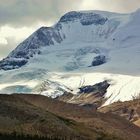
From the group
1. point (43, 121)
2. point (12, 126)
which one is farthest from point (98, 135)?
point (12, 126)

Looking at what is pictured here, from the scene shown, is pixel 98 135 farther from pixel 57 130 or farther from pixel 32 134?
pixel 32 134

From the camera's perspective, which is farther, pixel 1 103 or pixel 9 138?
pixel 1 103

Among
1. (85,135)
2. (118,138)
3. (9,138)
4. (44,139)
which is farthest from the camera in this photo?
(118,138)

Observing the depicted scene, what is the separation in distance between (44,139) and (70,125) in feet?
115

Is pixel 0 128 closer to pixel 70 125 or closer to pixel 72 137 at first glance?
pixel 72 137

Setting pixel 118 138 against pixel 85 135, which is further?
pixel 118 138

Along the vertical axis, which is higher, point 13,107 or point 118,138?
point 13,107

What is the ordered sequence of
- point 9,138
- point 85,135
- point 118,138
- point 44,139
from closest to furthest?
point 9,138, point 44,139, point 85,135, point 118,138

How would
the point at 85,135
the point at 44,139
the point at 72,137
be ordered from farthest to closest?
the point at 85,135, the point at 72,137, the point at 44,139

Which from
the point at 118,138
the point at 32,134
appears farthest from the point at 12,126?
the point at 118,138

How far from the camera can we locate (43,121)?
573 ft

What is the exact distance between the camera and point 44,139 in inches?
5960

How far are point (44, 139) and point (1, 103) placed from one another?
39.4m

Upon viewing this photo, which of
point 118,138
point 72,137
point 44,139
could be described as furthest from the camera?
point 118,138
